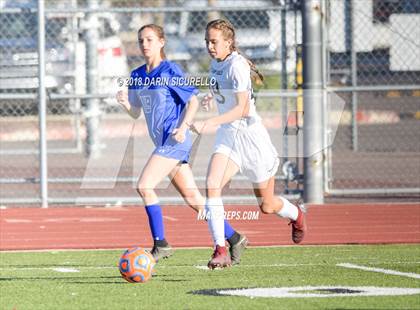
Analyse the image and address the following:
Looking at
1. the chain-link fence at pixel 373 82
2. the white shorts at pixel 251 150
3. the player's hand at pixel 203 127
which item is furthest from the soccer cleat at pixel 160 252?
the chain-link fence at pixel 373 82

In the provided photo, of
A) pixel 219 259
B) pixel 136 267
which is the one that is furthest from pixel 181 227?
pixel 136 267

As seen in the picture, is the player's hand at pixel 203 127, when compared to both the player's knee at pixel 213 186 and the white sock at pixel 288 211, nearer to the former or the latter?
the player's knee at pixel 213 186

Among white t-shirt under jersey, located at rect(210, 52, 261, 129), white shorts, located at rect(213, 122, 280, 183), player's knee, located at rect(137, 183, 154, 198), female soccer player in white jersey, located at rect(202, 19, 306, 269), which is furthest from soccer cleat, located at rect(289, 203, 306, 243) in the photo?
player's knee, located at rect(137, 183, 154, 198)

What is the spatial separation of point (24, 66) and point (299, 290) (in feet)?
30.4

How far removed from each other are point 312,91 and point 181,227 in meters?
3.02

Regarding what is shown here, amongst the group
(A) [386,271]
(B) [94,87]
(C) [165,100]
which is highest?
(C) [165,100]

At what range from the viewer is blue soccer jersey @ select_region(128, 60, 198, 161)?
10.3 meters

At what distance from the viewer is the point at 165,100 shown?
10383 millimetres

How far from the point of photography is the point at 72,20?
22.2 m

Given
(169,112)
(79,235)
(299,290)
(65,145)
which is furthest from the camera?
(65,145)

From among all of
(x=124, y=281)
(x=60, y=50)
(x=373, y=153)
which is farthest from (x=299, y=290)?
(x=60, y=50)

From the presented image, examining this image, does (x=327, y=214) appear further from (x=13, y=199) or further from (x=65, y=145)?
(x=65, y=145)

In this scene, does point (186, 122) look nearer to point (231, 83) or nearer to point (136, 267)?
point (231, 83)

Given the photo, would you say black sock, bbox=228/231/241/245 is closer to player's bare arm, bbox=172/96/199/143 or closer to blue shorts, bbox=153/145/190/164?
blue shorts, bbox=153/145/190/164
